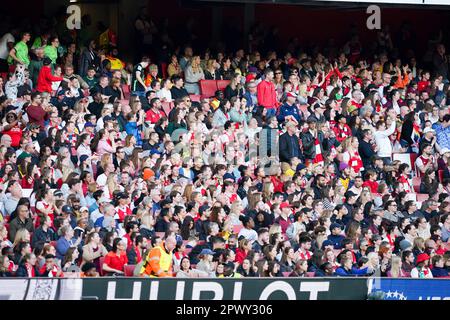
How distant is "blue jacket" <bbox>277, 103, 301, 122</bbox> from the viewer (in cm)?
2259

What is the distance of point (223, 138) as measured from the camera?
21.4 m

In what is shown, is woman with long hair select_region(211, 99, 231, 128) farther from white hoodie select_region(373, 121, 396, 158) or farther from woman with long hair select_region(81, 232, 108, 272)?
woman with long hair select_region(81, 232, 108, 272)

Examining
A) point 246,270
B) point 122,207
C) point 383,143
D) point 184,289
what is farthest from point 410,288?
point 383,143

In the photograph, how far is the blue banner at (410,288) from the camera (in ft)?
56.5

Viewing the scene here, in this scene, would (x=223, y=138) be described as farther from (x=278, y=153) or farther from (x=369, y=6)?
(x=369, y=6)

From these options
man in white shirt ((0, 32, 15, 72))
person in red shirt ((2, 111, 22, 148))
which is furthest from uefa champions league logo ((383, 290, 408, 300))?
man in white shirt ((0, 32, 15, 72))

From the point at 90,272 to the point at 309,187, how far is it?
4.71 meters

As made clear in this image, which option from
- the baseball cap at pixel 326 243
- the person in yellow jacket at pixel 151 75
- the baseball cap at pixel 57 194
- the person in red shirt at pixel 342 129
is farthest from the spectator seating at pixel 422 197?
the baseball cap at pixel 57 194

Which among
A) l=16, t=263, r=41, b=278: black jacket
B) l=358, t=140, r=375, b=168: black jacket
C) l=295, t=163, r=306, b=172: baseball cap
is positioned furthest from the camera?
l=358, t=140, r=375, b=168: black jacket

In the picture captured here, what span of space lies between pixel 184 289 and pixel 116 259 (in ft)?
4.74

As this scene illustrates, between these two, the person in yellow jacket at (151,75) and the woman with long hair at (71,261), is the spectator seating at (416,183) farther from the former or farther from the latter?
the woman with long hair at (71,261)

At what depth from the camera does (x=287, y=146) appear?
21.8 m

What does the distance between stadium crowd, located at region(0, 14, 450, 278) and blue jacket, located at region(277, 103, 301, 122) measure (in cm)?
3
